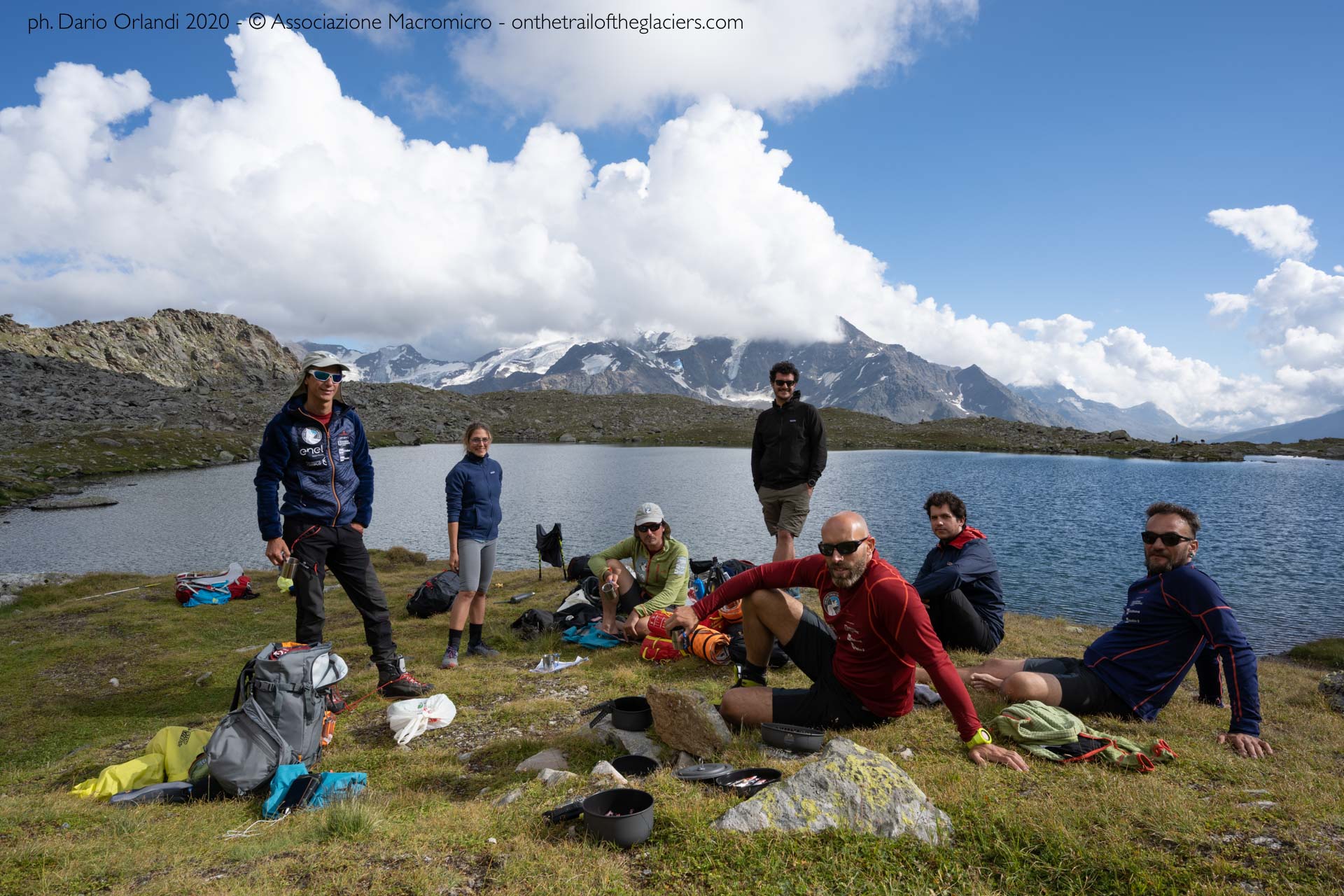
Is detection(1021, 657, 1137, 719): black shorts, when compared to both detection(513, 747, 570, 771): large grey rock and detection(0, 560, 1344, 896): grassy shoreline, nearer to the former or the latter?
detection(0, 560, 1344, 896): grassy shoreline

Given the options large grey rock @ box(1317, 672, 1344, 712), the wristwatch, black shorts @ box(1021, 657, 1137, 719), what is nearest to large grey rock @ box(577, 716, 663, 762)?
the wristwatch

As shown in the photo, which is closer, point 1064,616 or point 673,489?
point 1064,616

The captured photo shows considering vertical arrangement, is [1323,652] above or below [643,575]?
below

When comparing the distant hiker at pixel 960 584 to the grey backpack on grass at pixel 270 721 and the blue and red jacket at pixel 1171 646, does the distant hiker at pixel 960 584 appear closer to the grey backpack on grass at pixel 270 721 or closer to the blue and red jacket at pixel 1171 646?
the blue and red jacket at pixel 1171 646

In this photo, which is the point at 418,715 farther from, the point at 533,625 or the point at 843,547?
the point at 843,547

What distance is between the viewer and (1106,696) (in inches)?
294

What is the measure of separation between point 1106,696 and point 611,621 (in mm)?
7887

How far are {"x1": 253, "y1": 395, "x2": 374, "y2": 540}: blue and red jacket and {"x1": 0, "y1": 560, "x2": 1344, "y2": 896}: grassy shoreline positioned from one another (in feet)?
9.67

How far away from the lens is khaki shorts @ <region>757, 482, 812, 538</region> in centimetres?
1256

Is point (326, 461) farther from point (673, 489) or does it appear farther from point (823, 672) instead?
point (673, 489)

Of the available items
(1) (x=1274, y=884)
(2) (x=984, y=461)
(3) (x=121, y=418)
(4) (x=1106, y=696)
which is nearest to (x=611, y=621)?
(4) (x=1106, y=696)

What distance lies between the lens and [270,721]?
22.6 feet

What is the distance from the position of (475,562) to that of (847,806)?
25.2 ft

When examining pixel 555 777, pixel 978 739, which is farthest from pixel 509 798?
pixel 978 739
